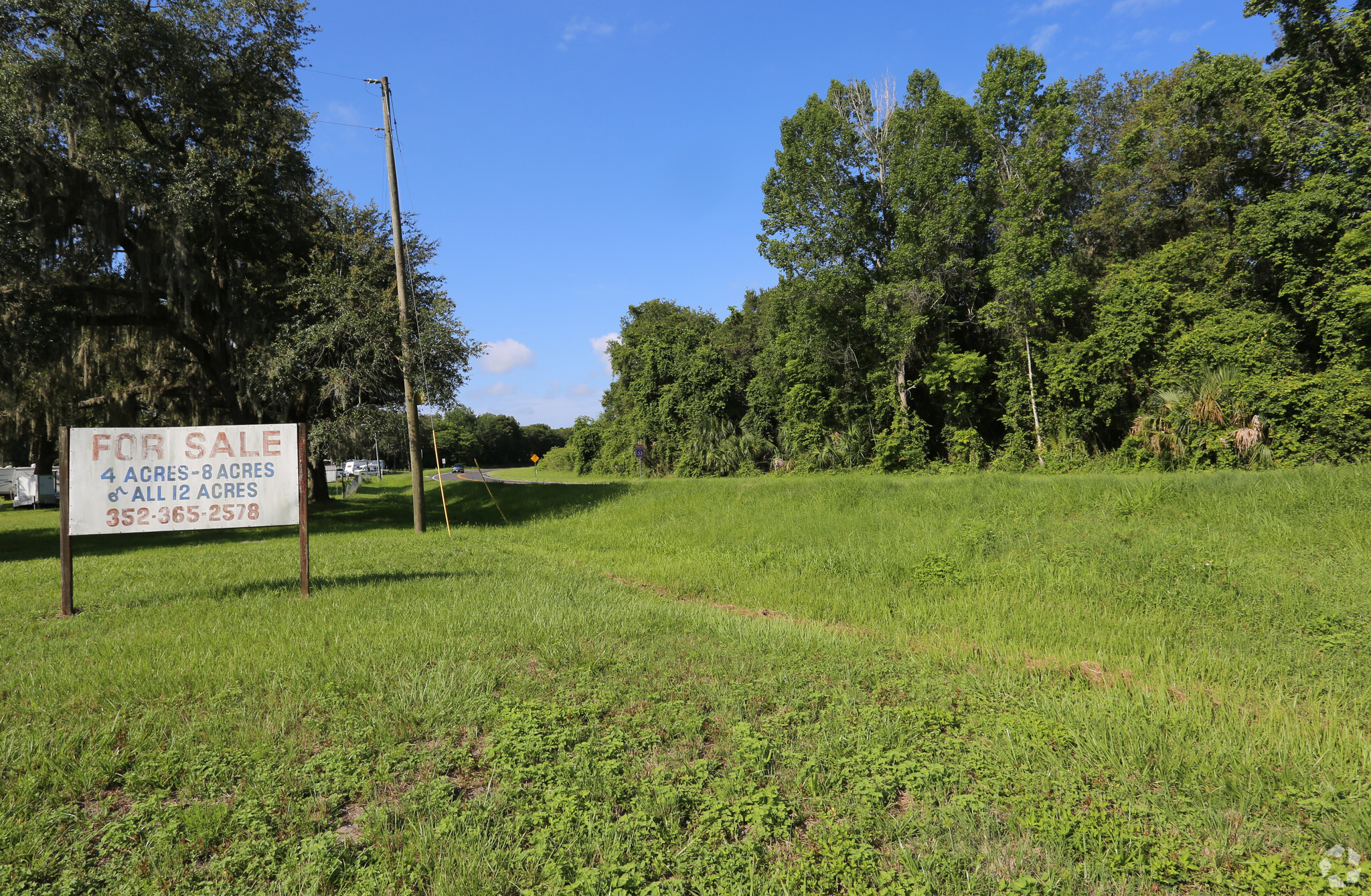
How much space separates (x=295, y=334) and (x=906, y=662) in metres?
17.6

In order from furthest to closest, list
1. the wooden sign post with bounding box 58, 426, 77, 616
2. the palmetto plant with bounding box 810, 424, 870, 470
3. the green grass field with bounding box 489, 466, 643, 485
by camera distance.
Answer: the green grass field with bounding box 489, 466, 643, 485 → the palmetto plant with bounding box 810, 424, 870, 470 → the wooden sign post with bounding box 58, 426, 77, 616

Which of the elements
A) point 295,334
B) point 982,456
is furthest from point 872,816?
point 982,456

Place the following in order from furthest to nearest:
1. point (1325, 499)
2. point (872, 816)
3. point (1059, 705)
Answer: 1. point (1325, 499)
2. point (1059, 705)
3. point (872, 816)

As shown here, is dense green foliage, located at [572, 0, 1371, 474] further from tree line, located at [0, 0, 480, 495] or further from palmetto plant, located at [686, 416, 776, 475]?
tree line, located at [0, 0, 480, 495]

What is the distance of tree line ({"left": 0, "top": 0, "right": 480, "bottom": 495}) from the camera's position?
1499 centimetres

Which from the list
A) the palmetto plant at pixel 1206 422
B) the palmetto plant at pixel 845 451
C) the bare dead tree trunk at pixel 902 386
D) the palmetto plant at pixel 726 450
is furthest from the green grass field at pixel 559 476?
the palmetto plant at pixel 1206 422

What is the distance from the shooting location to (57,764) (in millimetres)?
3916

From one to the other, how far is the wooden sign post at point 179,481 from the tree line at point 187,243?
9114mm

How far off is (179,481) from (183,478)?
5 centimetres

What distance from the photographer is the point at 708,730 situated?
4.43 m

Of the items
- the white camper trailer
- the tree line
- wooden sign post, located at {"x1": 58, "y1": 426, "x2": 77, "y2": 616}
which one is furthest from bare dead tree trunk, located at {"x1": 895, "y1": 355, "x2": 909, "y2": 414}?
the white camper trailer

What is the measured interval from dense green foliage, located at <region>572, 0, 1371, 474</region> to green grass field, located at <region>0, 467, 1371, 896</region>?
9531mm

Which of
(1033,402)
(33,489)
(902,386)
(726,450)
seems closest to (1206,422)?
(1033,402)

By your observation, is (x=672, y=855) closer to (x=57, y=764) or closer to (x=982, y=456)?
(x=57, y=764)
